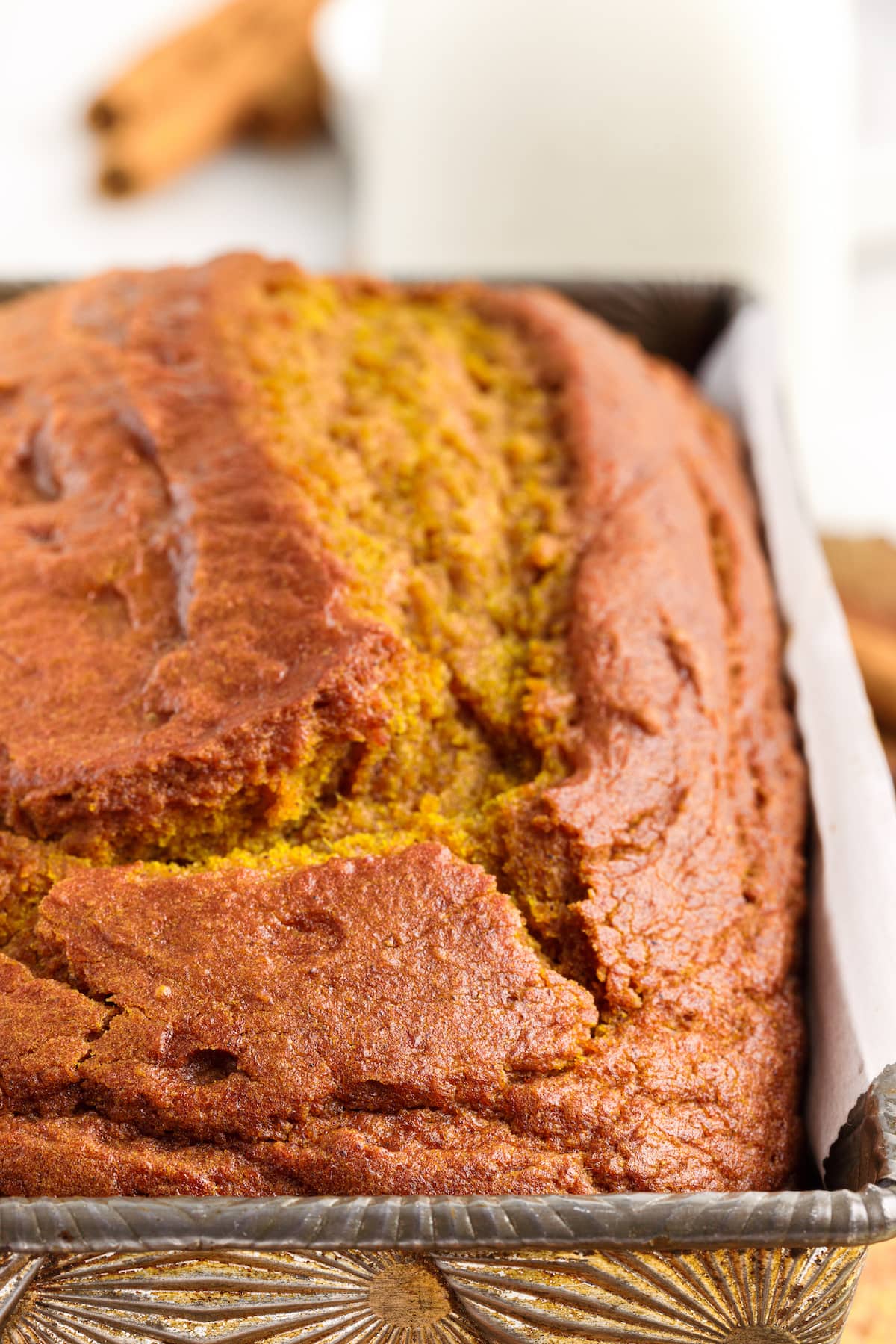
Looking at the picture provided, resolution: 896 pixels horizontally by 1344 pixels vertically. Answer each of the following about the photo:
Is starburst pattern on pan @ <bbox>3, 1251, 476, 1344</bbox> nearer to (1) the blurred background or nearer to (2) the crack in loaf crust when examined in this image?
(2) the crack in loaf crust

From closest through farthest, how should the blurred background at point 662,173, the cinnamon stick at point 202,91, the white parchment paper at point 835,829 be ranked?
the white parchment paper at point 835,829 → the blurred background at point 662,173 → the cinnamon stick at point 202,91

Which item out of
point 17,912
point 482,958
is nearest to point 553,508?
point 482,958

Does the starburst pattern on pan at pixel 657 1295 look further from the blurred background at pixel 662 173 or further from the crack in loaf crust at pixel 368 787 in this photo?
the blurred background at pixel 662 173

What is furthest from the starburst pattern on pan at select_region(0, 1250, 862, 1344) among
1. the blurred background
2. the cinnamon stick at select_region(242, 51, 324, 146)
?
the cinnamon stick at select_region(242, 51, 324, 146)

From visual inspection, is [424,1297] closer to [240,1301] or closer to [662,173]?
A: [240,1301]

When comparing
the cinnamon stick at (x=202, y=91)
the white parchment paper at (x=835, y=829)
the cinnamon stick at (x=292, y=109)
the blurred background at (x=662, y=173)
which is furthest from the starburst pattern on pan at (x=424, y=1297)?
the cinnamon stick at (x=292, y=109)

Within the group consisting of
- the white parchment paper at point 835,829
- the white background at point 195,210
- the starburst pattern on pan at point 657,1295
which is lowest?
the starburst pattern on pan at point 657,1295
